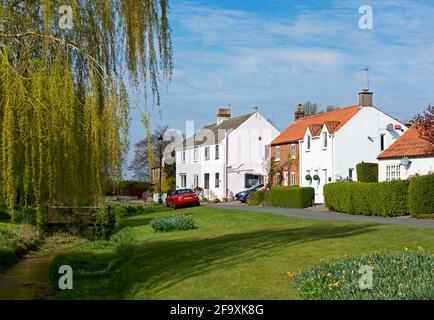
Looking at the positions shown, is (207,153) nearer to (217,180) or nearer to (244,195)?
(217,180)

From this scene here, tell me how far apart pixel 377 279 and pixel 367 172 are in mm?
33986

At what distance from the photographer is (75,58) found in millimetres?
10305

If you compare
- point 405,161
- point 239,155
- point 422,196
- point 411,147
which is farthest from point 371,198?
point 239,155

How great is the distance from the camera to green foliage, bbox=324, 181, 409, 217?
30109 millimetres

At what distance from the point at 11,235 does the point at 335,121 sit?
92.6 feet

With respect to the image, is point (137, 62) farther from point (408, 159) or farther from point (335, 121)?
point (335, 121)

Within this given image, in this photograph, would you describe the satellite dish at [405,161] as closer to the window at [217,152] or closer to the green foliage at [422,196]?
the green foliage at [422,196]

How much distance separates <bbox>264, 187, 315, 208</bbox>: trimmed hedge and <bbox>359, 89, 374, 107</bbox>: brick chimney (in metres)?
8.58

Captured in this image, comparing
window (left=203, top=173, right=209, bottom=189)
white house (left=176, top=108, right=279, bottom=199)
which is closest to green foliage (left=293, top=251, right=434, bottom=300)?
white house (left=176, top=108, right=279, bottom=199)

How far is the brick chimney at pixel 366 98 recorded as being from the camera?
152 feet

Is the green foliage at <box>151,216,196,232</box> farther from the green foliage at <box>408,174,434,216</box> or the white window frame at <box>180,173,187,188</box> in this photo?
the white window frame at <box>180,173,187,188</box>

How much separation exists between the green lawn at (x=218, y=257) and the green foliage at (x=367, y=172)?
17360 millimetres
